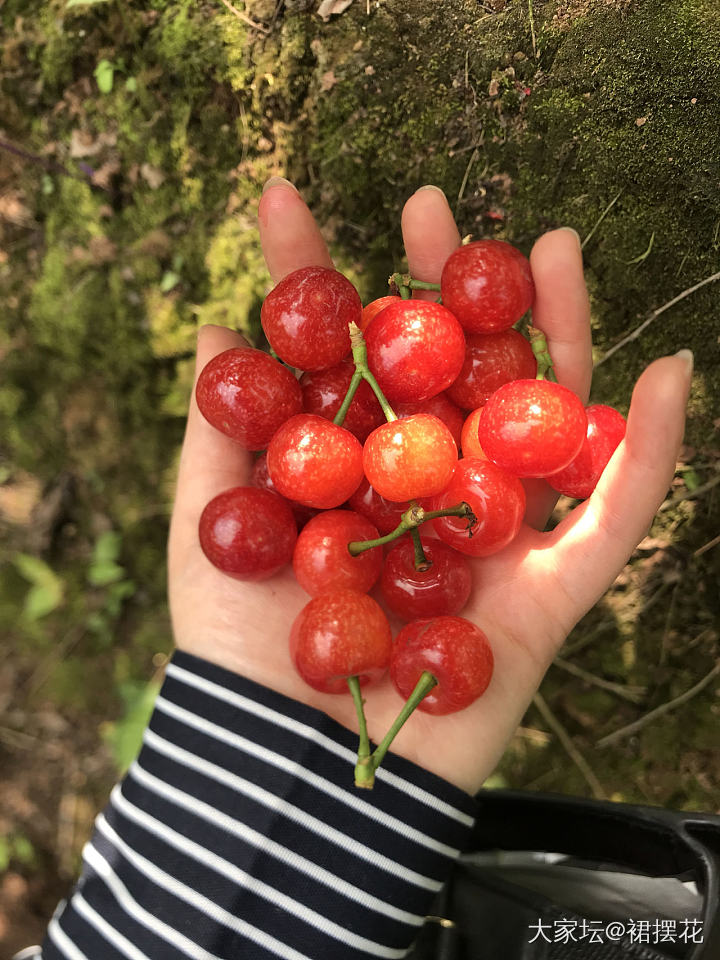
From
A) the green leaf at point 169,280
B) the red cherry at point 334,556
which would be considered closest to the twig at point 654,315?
the red cherry at point 334,556

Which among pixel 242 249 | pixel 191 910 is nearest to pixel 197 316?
pixel 242 249

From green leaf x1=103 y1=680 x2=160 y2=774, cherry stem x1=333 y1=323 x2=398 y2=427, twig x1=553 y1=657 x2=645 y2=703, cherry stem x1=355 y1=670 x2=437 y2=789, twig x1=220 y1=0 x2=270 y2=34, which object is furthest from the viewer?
green leaf x1=103 y1=680 x2=160 y2=774

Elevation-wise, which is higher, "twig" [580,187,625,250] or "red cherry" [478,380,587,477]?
"twig" [580,187,625,250]

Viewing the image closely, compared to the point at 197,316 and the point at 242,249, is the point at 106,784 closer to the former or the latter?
the point at 197,316

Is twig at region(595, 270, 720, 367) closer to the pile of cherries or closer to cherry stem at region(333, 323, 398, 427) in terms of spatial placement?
the pile of cherries

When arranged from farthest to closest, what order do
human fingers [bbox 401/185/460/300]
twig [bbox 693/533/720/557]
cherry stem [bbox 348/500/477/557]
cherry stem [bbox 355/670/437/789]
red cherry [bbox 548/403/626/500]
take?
twig [bbox 693/533/720/557] → human fingers [bbox 401/185/460/300] → red cherry [bbox 548/403/626/500] → cherry stem [bbox 348/500/477/557] → cherry stem [bbox 355/670/437/789]

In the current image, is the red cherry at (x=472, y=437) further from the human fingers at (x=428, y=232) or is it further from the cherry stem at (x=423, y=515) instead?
the human fingers at (x=428, y=232)

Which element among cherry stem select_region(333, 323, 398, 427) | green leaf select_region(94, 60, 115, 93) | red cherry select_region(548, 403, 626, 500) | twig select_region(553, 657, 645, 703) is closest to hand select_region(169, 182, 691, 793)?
red cherry select_region(548, 403, 626, 500)
